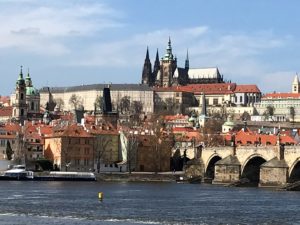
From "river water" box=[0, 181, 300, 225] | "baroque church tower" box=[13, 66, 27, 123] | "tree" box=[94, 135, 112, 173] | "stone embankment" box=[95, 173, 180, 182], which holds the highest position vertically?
"baroque church tower" box=[13, 66, 27, 123]

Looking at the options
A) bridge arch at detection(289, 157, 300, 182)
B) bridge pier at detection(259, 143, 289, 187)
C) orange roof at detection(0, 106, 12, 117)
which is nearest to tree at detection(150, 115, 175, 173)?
bridge pier at detection(259, 143, 289, 187)

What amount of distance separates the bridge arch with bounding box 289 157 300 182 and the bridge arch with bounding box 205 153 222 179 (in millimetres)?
13963

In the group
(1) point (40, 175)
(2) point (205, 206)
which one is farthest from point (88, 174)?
(2) point (205, 206)

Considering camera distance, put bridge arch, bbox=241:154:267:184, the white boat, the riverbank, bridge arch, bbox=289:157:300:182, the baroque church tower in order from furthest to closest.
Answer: the baroque church tower
the riverbank
the white boat
bridge arch, bbox=241:154:267:184
bridge arch, bbox=289:157:300:182

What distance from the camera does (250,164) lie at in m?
82.1

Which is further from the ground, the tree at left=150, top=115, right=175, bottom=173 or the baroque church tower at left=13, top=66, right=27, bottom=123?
the baroque church tower at left=13, top=66, right=27, bottom=123

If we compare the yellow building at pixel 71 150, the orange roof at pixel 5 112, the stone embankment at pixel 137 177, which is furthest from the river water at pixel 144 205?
the orange roof at pixel 5 112

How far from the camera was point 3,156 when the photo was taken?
9900cm

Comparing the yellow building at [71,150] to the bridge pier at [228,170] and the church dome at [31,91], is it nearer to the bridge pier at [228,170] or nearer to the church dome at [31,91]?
the bridge pier at [228,170]

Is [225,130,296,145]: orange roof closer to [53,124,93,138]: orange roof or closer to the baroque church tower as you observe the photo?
[53,124,93,138]: orange roof

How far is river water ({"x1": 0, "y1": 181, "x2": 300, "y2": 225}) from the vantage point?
4553 cm

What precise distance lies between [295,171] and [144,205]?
22.7m

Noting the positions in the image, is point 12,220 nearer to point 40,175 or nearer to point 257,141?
point 40,175

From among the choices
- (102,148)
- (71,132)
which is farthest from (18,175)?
(102,148)
